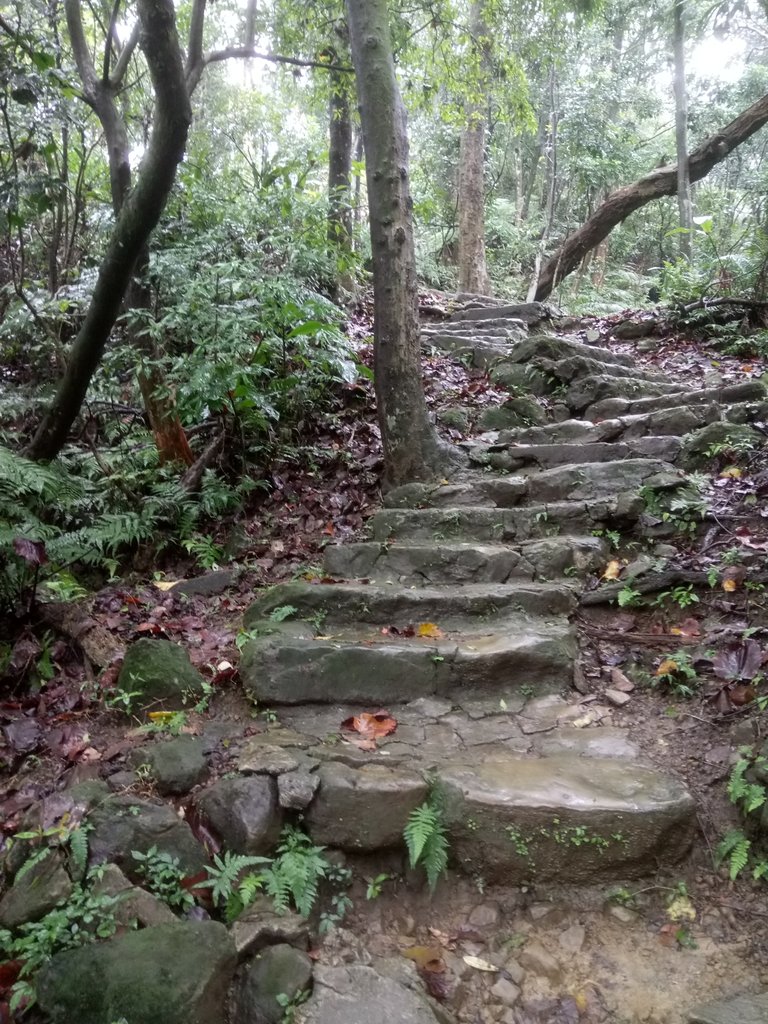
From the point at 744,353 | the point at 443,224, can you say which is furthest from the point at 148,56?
the point at 443,224

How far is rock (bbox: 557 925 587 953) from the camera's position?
2576 millimetres

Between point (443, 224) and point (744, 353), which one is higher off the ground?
point (443, 224)

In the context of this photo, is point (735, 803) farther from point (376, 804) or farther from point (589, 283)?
point (589, 283)

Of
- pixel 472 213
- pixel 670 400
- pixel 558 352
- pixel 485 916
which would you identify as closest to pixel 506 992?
pixel 485 916

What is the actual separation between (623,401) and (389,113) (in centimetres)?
334

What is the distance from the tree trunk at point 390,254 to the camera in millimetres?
5410

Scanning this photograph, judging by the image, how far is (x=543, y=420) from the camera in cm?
682

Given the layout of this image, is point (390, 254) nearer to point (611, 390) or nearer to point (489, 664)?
point (611, 390)

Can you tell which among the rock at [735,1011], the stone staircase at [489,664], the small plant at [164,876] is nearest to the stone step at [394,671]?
the stone staircase at [489,664]

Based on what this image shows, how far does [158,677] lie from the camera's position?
3.56m

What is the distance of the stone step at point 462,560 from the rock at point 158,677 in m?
1.44

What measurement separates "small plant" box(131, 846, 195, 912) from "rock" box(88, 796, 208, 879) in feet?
0.09

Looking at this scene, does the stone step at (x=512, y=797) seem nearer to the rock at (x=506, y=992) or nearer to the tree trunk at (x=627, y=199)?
the rock at (x=506, y=992)

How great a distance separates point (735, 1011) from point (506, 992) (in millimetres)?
752
